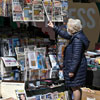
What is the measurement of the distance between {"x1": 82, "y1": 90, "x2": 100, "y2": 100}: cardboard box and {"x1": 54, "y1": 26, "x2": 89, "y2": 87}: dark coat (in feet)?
1.43

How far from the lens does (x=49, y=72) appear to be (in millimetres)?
3889

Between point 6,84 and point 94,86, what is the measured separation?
→ 1510 millimetres

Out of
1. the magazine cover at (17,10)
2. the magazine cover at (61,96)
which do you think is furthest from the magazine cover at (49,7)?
the magazine cover at (61,96)

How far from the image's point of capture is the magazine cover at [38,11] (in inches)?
144

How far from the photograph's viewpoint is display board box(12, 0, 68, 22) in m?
3.60

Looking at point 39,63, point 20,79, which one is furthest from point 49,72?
point 20,79

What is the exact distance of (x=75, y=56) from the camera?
3283mm

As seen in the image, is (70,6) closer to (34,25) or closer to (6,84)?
(34,25)

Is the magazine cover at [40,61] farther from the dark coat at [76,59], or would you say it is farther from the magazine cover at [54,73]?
the dark coat at [76,59]

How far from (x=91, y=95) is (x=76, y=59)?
83 cm

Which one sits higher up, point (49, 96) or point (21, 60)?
point (21, 60)

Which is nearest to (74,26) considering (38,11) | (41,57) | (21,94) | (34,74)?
(38,11)


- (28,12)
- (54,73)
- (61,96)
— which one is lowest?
(61,96)

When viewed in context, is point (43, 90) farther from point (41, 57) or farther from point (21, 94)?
point (41, 57)
